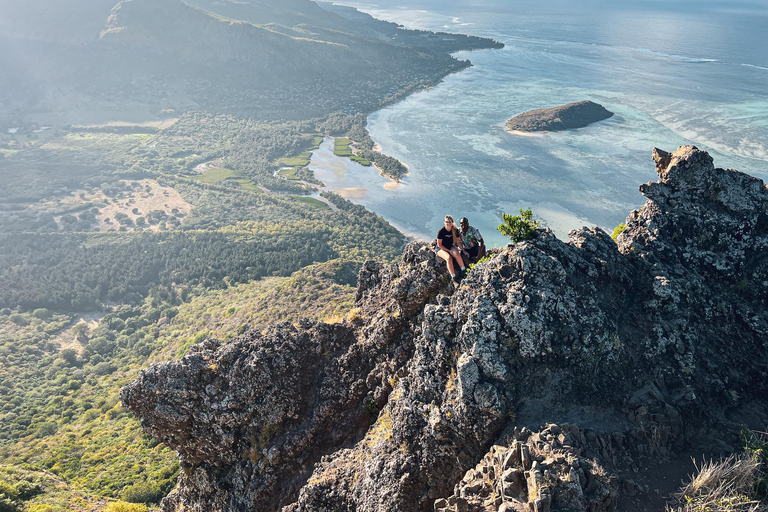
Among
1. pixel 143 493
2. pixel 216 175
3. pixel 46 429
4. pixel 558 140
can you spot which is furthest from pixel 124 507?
pixel 558 140

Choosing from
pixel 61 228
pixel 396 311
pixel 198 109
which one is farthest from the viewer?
pixel 198 109

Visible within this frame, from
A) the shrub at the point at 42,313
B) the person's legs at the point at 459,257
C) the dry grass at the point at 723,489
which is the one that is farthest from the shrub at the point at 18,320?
the dry grass at the point at 723,489

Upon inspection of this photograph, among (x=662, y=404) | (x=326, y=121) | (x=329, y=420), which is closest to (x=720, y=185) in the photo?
(x=662, y=404)

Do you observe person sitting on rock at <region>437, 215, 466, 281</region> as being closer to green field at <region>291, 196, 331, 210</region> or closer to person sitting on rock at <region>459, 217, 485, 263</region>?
person sitting on rock at <region>459, 217, 485, 263</region>

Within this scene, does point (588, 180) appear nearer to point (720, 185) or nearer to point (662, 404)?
point (720, 185)

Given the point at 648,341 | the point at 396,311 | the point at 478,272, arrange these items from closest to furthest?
the point at 648,341 < the point at 478,272 < the point at 396,311

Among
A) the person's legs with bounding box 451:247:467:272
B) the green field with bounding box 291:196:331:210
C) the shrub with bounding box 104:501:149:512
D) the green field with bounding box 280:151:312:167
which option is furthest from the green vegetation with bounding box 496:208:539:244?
the green field with bounding box 280:151:312:167
